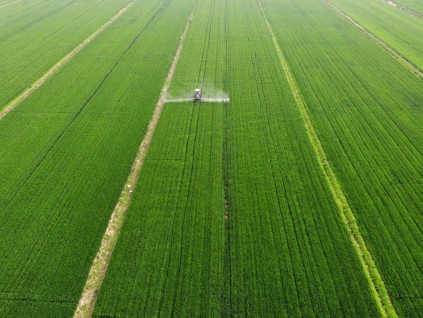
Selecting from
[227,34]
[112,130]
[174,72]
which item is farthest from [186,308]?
[227,34]

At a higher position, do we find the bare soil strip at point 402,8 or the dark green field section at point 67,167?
the bare soil strip at point 402,8

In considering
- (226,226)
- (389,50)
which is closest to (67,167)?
(226,226)

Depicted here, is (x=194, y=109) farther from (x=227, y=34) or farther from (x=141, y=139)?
(x=227, y=34)

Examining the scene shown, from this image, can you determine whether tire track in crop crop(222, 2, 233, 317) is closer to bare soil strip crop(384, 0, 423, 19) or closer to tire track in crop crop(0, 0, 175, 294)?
tire track in crop crop(0, 0, 175, 294)

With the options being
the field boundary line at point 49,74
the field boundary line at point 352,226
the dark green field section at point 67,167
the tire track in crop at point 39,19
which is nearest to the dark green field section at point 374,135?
the field boundary line at point 352,226

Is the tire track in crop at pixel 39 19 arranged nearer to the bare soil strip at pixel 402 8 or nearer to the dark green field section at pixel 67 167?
the dark green field section at pixel 67 167

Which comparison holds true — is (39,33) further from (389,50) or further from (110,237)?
(389,50)
